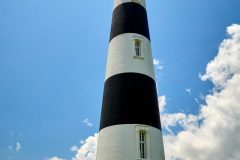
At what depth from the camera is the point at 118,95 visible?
14727 mm

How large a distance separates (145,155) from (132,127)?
1.40 m

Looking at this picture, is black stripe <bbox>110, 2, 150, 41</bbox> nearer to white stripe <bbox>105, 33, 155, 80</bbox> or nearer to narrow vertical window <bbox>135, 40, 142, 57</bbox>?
white stripe <bbox>105, 33, 155, 80</bbox>

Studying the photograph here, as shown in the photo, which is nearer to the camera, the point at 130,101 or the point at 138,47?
the point at 130,101

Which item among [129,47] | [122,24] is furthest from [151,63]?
[122,24]

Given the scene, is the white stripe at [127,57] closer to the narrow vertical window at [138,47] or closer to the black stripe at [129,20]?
the narrow vertical window at [138,47]

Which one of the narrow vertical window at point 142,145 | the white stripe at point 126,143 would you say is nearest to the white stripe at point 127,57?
the white stripe at point 126,143

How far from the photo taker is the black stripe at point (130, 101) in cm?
1405

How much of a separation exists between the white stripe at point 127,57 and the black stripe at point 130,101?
38 cm

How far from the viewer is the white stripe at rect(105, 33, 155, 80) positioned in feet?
51.3

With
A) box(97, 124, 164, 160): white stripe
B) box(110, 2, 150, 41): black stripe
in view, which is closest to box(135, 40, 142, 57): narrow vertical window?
box(110, 2, 150, 41): black stripe

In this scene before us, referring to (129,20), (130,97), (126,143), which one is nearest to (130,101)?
(130,97)

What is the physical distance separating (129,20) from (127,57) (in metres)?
2.69

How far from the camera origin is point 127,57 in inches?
626

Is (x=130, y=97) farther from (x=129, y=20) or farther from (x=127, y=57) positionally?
(x=129, y=20)
